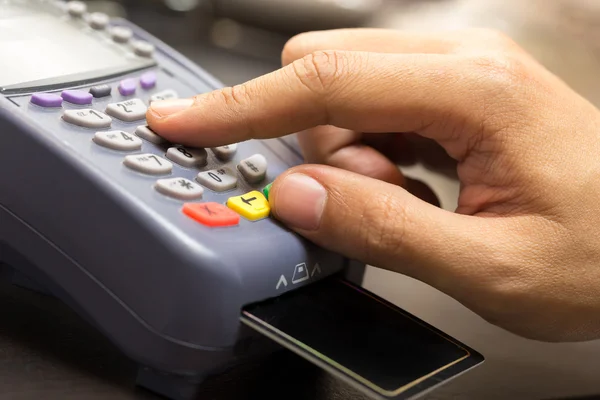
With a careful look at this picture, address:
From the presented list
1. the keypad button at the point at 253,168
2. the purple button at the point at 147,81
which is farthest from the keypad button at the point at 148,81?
the keypad button at the point at 253,168

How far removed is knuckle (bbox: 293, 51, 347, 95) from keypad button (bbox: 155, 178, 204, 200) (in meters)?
0.09

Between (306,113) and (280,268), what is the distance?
9cm

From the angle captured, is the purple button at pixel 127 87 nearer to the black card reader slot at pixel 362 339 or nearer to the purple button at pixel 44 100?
the purple button at pixel 44 100

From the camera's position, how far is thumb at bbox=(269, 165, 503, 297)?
0.38 meters

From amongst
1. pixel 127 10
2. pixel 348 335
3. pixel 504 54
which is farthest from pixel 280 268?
pixel 127 10

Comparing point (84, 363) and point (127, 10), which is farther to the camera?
point (127, 10)

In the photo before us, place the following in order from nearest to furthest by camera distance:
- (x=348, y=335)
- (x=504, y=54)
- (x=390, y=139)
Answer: (x=348, y=335), (x=504, y=54), (x=390, y=139)

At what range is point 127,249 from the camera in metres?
0.35

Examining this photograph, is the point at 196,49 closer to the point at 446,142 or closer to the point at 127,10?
the point at 127,10

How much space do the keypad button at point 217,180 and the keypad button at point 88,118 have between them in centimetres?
6

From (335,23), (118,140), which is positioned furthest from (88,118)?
(335,23)

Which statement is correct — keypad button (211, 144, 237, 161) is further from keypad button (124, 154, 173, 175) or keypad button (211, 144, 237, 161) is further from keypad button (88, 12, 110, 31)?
keypad button (88, 12, 110, 31)

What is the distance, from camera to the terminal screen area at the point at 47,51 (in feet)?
1.41

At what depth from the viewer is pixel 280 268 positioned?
1.23 feet
